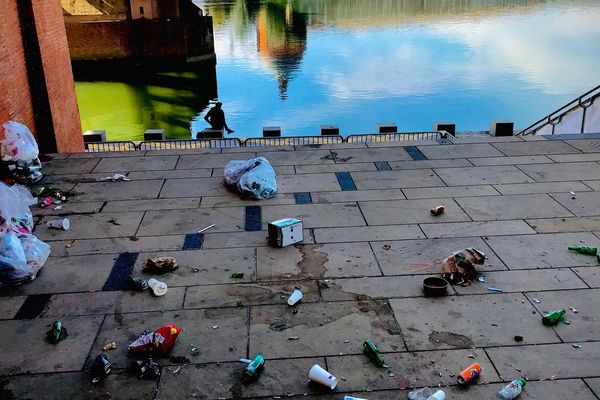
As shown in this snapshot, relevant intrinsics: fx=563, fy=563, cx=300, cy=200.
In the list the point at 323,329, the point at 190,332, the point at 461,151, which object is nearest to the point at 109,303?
the point at 190,332

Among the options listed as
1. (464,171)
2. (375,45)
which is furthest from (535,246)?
(375,45)

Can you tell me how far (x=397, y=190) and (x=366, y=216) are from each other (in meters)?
1.04

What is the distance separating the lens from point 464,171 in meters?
8.52

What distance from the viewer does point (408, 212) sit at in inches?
280

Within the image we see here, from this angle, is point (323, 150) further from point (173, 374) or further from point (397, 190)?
point (173, 374)

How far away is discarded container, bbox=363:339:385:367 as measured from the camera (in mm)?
4320

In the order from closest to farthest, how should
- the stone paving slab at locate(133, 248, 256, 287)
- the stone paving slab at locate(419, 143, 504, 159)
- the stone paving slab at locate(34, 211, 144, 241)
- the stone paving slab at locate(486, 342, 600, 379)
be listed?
1. the stone paving slab at locate(486, 342, 600, 379)
2. the stone paving slab at locate(133, 248, 256, 287)
3. the stone paving slab at locate(34, 211, 144, 241)
4. the stone paving slab at locate(419, 143, 504, 159)

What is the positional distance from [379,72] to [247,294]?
2498 centimetres

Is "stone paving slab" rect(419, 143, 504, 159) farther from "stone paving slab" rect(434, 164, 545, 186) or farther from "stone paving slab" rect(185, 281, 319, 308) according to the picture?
"stone paving slab" rect(185, 281, 319, 308)

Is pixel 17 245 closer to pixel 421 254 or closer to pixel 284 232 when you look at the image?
pixel 284 232

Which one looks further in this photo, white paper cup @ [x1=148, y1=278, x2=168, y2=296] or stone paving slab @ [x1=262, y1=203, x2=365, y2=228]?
stone paving slab @ [x1=262, y1=203, x2=365, y2=228]

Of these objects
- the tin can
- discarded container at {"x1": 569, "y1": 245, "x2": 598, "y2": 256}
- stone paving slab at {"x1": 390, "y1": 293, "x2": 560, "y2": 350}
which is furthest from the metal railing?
stone paving slab at {"x1": 390, "y1": 293, "x2": 560, "y2": 350}

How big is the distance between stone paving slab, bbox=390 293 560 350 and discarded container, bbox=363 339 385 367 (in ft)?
1.04

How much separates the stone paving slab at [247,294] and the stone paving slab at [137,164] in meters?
3.99
